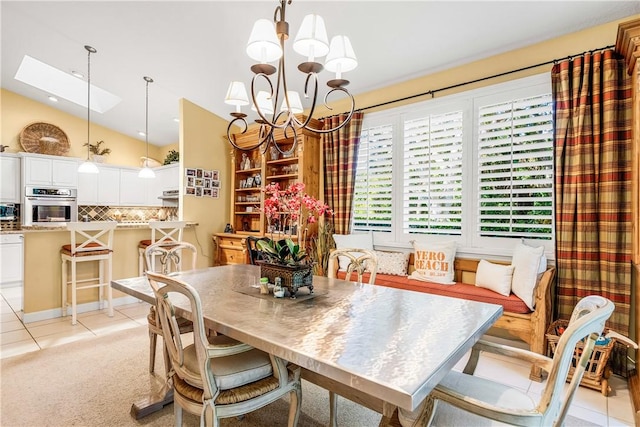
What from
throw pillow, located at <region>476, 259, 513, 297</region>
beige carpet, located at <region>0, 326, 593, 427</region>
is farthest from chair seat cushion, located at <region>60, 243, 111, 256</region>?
throw pillow, located at <region>476, 259, 513, 297</region>

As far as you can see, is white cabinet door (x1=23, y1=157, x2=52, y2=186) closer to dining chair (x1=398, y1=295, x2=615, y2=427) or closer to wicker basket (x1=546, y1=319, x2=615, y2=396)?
dining chair (x1=398, y1=295, x2=615, y2=427)

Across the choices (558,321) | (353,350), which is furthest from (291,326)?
(558,321)

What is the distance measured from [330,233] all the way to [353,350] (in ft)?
9.96

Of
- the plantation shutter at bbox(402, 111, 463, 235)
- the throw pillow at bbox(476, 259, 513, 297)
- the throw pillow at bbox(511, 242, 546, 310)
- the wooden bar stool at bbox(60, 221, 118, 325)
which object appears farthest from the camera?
the wooden bar stool at bbox(60, 221, 118, 325)

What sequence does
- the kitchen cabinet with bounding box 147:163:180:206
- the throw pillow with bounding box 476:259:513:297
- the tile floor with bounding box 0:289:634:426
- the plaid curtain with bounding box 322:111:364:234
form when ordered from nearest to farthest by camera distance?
the tile floor with bounding box 0:289:634:426 < the throw pillow with bounding box 476:259:513:297 < the plaid curtain with bounding box 322:111:364:234 < the kitchen cabinet with bounding box 147:163:180:206

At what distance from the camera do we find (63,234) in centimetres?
370

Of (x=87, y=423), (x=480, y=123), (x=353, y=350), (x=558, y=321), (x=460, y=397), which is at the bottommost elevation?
(x=87, y=423)

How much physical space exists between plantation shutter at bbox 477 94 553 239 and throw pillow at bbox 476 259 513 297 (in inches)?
14.8

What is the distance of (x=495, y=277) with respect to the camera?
9.14ft

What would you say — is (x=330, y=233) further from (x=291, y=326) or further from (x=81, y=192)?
(x=81, y=192)

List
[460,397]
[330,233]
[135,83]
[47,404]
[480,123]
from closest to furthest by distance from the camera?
[460,397]
[47,404]
[480,123]
[330,233]
[135,83]

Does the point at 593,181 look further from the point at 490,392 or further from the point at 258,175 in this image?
the point at 258,175

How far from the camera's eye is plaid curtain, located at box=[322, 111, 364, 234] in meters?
4.02

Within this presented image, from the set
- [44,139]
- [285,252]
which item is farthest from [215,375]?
[44,139]
